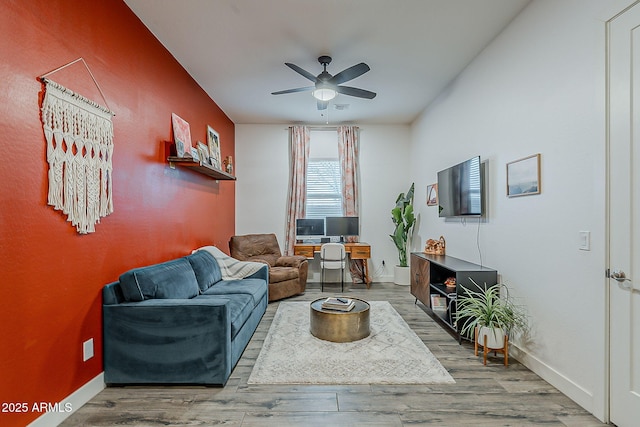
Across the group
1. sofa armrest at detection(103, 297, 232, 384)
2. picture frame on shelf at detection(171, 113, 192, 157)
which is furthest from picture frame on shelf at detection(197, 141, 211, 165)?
sofa armrest at detection(103, 297, 232, 384)

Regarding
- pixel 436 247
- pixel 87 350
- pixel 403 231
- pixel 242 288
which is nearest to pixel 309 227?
pixel 403 231

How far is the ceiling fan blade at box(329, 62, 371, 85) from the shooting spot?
3.05 meters

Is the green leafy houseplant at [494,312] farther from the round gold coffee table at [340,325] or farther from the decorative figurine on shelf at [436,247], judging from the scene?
the decorative figurine on shelf at [436,247]

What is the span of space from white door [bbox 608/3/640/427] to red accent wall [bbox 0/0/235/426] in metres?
3.25

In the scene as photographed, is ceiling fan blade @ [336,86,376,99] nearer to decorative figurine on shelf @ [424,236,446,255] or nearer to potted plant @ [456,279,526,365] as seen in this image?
decorative figurine on shelf @ [424,236,446,255]

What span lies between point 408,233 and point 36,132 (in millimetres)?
5263

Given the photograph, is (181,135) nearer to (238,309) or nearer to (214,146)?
(214,146)

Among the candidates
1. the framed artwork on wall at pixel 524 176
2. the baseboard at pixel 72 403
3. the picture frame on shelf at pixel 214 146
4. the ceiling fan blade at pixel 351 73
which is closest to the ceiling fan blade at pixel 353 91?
the ceiling fan blade at pixel 351 73

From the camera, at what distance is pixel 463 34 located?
303 cm

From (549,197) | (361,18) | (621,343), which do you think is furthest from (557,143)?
(361,18)

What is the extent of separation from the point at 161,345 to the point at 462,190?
334 centimetres

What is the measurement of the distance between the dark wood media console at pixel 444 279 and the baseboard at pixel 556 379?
51 centimetres

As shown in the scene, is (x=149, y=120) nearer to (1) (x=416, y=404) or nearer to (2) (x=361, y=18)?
(2) (x=361, y=18)

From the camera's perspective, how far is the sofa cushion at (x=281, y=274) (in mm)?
4539
